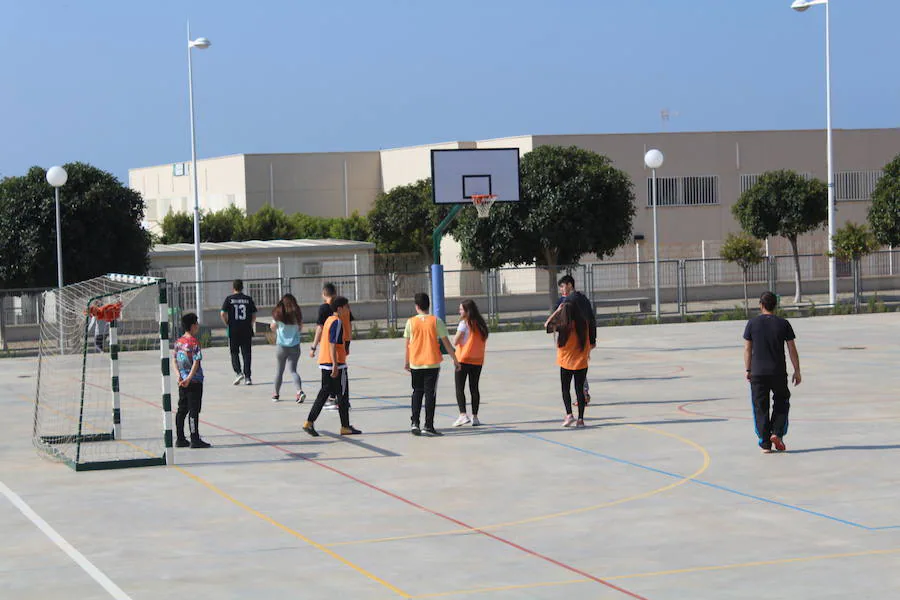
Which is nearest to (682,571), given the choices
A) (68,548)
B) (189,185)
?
(68,548)

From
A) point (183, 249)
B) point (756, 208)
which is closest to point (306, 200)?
point (183, 249)

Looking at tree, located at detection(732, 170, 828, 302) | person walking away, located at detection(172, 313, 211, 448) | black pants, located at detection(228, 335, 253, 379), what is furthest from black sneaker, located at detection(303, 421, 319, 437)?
tree, located at detection(732, 170, 828, 302)

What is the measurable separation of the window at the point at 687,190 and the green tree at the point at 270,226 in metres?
18.9

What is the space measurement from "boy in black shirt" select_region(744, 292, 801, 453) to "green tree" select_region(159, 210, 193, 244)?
56.4m

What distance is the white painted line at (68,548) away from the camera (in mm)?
7965

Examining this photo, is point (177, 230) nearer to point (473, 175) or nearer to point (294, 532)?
point (473, 175)

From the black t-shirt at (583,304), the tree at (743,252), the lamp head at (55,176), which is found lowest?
the black t-shirt at (583,304)

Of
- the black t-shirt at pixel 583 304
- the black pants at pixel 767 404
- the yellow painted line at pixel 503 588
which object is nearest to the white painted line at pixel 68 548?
the yellow painted line at pixel 503 588

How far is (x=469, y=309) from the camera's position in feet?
50.3

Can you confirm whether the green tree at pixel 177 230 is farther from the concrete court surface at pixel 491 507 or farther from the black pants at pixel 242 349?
the concrete court surface at pixel 491 507

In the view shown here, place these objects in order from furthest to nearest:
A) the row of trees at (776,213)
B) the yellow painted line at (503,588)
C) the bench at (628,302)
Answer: the row of trees at (776,213), the bench at (628,302), the yellow painted line at (503,588)

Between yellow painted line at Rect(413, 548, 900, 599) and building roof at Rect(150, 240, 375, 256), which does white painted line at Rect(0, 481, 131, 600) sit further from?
building roof at Rect(150, 240, 375, 256)

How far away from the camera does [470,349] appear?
50.3ft

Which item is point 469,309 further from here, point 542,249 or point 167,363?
point 542,249
